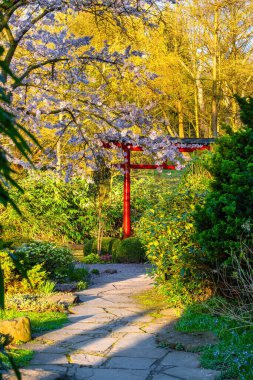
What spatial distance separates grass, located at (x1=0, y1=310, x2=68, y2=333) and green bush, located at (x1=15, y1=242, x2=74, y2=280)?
5.29 feet

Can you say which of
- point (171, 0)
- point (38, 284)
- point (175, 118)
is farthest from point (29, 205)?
point (175, 118)

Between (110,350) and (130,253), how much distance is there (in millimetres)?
7465

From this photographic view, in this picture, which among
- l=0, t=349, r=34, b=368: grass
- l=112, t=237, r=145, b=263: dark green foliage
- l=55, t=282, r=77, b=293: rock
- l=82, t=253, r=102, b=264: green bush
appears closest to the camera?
l=0, t=349, r=34, b=368: grass

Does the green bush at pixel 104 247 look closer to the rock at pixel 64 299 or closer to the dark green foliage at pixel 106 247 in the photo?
the dark green foliage at pixel 106 247

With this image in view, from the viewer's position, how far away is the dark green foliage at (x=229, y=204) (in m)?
6.04

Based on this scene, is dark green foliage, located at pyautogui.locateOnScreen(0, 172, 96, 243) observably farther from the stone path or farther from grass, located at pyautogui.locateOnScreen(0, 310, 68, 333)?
grass, located at pyautogui.locateOnScreen(0, 310, 68, 333)

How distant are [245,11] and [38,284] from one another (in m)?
17.2

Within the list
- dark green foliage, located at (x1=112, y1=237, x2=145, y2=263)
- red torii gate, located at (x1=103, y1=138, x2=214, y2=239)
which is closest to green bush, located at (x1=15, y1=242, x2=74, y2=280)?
dark green foliage, located at (x1=112, y1=237, x2=145, y2=263)

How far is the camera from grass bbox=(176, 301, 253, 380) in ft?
14.7

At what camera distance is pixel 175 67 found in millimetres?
25594

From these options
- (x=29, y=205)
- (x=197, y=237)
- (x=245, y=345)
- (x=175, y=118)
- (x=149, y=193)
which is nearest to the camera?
(x=245, y=345)

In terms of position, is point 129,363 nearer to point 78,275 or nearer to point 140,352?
point 140,352

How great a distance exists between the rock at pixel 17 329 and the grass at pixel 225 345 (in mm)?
1576

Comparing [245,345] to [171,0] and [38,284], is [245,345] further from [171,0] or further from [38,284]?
[171,0]
